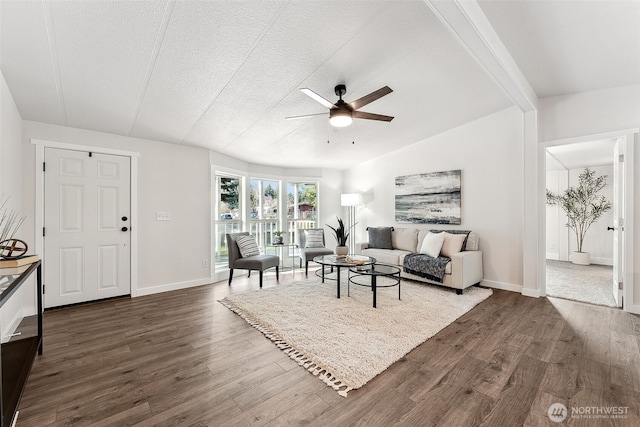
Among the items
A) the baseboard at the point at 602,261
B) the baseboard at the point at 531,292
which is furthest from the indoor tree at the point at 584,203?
the baseboard at the point at 531,292

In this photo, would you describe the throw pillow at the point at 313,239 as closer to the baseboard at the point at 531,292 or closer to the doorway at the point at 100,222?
the doorway at the point at 100,222

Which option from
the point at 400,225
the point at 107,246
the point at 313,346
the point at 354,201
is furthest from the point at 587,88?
the point at 107,246

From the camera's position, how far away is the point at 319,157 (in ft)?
18.1

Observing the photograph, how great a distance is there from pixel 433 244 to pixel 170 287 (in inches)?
161

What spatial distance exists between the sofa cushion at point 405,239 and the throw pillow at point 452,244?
2.38 feet

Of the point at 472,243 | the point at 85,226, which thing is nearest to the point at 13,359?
the point at 85,226

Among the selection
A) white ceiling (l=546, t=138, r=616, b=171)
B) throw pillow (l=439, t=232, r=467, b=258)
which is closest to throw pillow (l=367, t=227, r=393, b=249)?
throw pillow (l=439, t=232, r=467, b=258)

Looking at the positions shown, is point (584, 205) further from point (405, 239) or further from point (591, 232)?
point (405, 239)

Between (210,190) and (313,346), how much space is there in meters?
3.25

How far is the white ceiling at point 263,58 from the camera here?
188 centimetres

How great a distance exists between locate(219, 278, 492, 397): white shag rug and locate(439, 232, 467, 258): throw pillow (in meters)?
0.55

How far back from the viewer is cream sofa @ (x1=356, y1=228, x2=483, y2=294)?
375 centimetres

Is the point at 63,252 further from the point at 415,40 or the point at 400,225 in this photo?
the point at 400,225

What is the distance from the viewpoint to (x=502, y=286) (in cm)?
403
